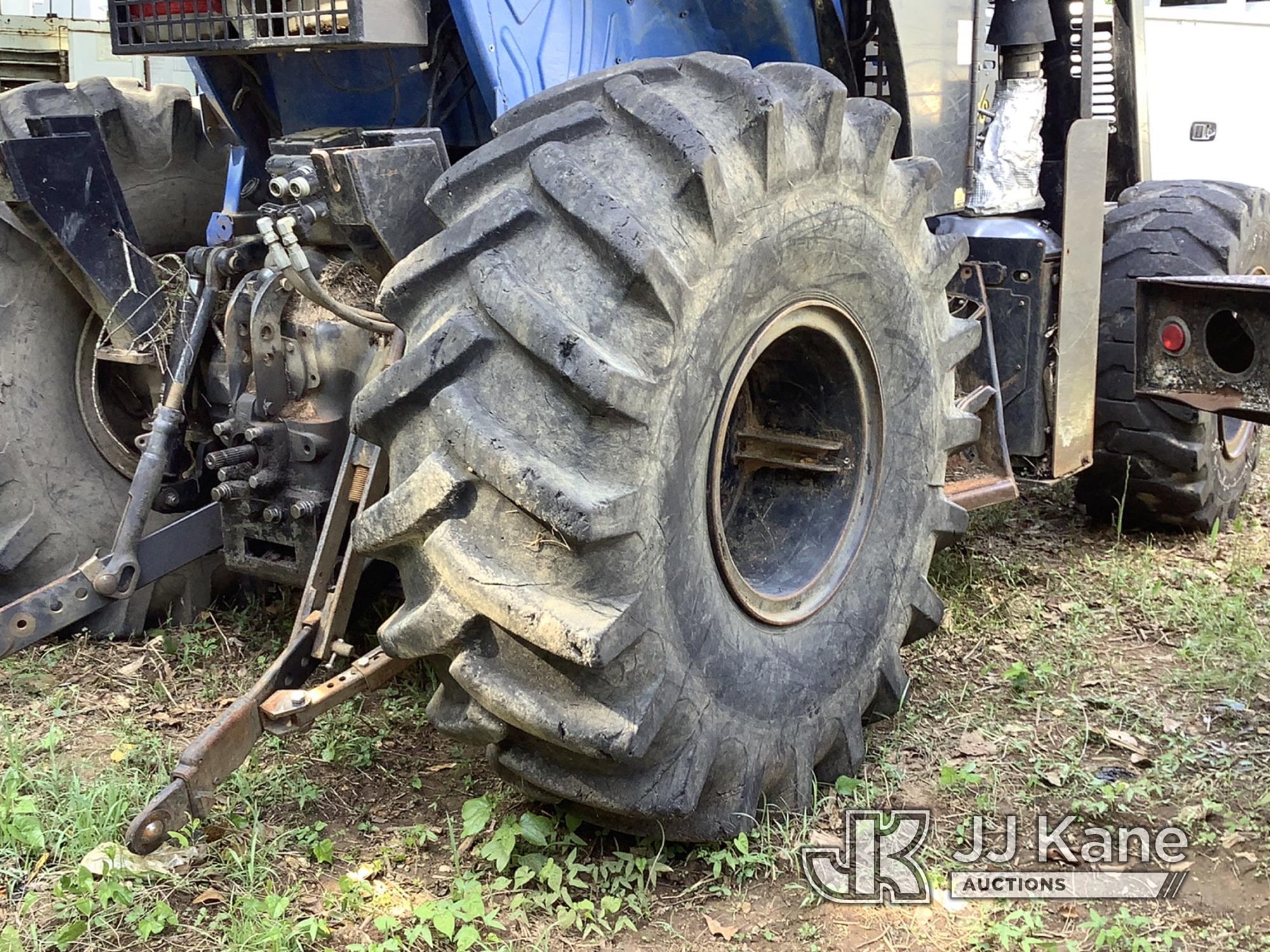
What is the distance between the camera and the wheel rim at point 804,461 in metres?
3.08

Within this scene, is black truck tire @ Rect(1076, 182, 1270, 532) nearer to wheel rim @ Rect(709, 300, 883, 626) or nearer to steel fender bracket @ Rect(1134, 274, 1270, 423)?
steel fender bracket @ Rect(1134, 274, 1270, 423)

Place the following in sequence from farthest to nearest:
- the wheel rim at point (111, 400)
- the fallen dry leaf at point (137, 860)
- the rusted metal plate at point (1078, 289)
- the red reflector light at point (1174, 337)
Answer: the rusted metal plate at point (1078, 289) → the wheel rim at point (111, 400) → the red reflector light at point (1174, 337) → the fallen dry leaf at point (137, 860)

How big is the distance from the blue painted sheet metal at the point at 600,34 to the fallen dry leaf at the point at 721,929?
1.83 meters

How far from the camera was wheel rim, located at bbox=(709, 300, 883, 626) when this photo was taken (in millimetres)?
→ 3076

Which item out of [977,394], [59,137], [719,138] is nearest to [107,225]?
[59,137]

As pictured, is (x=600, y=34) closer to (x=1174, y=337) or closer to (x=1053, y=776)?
(x=1174, y=337)

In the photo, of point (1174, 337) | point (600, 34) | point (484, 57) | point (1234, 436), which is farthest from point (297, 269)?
point (1234, 436)

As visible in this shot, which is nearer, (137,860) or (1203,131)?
(137,860)

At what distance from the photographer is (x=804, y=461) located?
128 inches

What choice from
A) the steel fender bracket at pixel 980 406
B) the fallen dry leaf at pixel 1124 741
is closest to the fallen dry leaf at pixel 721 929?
the fallen dry leaf at pixel 1124 741

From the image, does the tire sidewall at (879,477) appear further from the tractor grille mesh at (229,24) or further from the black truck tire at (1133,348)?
the black truck tire at (1133,348)

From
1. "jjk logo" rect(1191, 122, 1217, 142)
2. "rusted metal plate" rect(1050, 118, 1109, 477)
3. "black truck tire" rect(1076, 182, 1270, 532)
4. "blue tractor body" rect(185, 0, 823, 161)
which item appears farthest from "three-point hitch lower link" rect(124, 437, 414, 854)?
"jjk logo" rect(1191, 122, 1217, 142)

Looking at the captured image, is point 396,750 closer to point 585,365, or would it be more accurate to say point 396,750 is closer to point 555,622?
point 555,622

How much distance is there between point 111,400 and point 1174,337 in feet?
9.54
